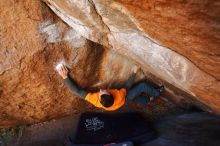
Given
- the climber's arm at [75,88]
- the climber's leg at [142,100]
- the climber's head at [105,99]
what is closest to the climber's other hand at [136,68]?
the climber's leg at [142,100]

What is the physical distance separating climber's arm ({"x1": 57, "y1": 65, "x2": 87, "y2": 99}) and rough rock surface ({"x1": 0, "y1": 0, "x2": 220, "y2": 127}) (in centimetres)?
8

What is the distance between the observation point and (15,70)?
4070 mm

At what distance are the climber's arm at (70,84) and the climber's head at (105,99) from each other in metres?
0.27

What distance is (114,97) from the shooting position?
452 cm

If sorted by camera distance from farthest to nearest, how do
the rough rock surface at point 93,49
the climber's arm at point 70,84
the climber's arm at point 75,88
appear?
the climber's arm at point 75,88
the climber's arm at point 70,84
the rough rock surface at point 93,49

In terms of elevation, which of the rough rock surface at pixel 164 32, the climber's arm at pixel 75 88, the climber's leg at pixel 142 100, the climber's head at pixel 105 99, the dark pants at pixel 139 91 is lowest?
the climber's leg at pixel 142 100

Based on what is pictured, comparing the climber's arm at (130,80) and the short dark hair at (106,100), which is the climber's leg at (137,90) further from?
the short dark hair at (106,100)

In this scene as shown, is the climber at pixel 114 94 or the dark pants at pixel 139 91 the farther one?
the dark pants at pixel 139 91

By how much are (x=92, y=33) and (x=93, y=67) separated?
2.33 feet

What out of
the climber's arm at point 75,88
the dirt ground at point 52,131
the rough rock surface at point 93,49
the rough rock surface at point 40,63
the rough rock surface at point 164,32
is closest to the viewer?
the rough rock surface at point 164,32

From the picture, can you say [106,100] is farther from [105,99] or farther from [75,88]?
[75,88]

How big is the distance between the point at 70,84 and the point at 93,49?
0.52 m

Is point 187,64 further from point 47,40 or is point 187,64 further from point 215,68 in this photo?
point 47,40

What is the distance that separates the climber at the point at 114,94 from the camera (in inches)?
168
